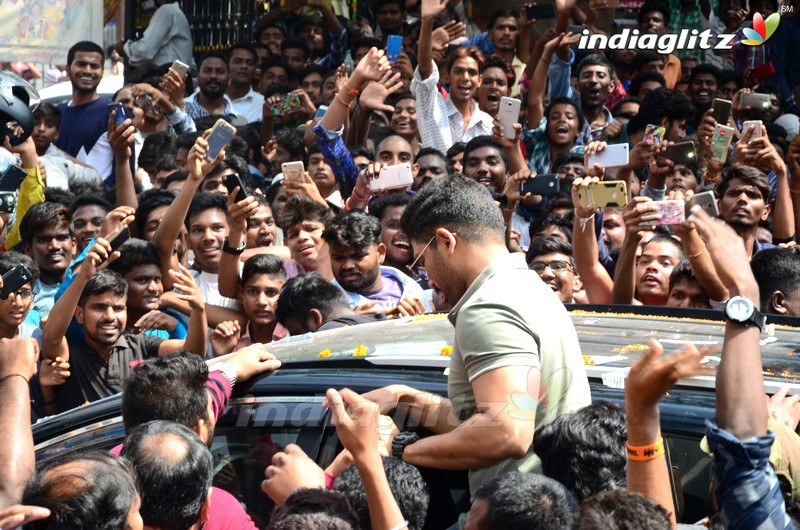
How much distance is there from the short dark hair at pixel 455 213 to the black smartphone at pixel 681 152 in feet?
16.2

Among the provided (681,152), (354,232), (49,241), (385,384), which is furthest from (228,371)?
(681,152)

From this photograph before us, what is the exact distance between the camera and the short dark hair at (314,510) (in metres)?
2.84

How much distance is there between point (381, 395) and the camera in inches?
137

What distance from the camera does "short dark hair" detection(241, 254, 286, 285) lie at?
257 inches

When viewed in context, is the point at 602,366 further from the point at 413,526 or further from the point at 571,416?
the point at 413,526

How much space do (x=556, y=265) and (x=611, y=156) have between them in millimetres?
1449

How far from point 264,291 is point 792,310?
276cm

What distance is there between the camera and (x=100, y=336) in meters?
5.83

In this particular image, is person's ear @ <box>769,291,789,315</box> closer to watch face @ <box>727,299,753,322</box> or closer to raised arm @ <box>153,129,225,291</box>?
watch face @ <box>727,299,753,322</box>

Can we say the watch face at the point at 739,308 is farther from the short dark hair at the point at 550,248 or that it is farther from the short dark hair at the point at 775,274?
the short dark hair at the point at 550,248

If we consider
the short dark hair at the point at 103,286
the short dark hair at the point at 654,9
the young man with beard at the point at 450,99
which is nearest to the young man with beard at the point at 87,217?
the short dark hair at the point at 103,286

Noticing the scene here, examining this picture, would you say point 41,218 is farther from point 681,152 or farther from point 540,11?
point 540,11

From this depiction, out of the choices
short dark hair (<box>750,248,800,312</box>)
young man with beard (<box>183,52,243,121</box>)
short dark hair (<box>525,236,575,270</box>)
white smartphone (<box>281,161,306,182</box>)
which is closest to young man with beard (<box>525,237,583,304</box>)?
short dark hair (<box>525,236,575,270</box>)

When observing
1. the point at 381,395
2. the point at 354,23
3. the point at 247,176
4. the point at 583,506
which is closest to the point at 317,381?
the point at 381,395
